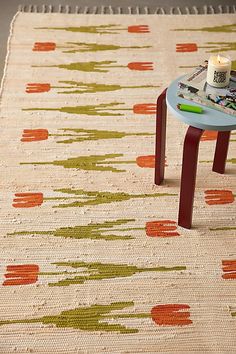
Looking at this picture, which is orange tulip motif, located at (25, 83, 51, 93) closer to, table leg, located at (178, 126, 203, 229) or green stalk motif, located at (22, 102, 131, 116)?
green stalk motif, located at (22, 102, 131, 116)

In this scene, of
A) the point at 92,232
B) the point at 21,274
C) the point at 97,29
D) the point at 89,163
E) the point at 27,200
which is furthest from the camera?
the point at 97,29

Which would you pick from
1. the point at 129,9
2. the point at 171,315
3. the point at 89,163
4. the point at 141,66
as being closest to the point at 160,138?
the point at 89,163

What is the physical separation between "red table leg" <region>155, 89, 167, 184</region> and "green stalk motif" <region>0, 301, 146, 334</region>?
47 centimetres

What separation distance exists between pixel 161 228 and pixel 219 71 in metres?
0.46

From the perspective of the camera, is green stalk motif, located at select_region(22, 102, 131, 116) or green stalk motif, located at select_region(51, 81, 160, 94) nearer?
green stalk motif, located at select_region(22, 102, 131, 116)

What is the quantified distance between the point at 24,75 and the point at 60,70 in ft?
0.46

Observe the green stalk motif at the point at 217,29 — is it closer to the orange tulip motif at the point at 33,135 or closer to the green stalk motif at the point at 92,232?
the orange tulip motif at the point at 33,135

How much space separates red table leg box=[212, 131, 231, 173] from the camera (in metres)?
1.86

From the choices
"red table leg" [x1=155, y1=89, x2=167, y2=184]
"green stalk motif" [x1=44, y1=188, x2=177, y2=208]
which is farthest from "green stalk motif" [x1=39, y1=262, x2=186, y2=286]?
"red table leg" [x1=155, y1=89, x2=167, y2=184]

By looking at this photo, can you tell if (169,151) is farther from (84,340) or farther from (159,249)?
(84,340)

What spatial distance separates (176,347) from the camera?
1430 millimetres

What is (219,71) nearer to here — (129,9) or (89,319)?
(89,319)

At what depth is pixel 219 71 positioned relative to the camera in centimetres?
164

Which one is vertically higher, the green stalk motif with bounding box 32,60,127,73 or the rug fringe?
the rug fringe
